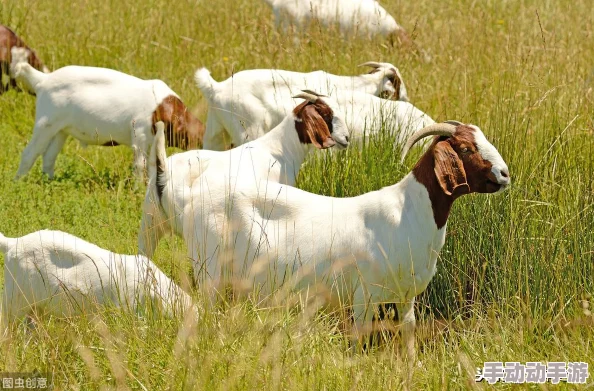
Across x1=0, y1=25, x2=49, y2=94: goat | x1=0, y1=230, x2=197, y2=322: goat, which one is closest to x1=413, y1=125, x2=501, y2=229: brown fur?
x1=0, y1=230, x2=197, y2=322: goat

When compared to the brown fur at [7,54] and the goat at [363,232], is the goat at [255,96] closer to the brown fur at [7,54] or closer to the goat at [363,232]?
the brown fur at [7,54]

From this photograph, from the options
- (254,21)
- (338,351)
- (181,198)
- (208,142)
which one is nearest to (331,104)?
(181,198)

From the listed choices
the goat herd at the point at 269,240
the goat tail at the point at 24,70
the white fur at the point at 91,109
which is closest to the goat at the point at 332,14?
the goat tail at the point at 24,70

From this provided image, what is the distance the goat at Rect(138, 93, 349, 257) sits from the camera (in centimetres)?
654

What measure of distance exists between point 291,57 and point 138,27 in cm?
294

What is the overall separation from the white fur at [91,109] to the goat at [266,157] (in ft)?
6.67

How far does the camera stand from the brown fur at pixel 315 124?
7.24m

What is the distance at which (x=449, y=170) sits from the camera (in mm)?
5617

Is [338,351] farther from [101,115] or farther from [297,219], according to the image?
[101,115]

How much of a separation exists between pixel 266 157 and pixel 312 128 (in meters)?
0.37

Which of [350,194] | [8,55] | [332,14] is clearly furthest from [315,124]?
[332,14]

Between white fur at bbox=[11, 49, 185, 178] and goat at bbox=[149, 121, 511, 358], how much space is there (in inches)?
129

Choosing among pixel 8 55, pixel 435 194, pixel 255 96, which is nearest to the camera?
pixel 435 194

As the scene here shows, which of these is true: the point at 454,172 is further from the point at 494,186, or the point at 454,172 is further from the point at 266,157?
the point at 266,157
